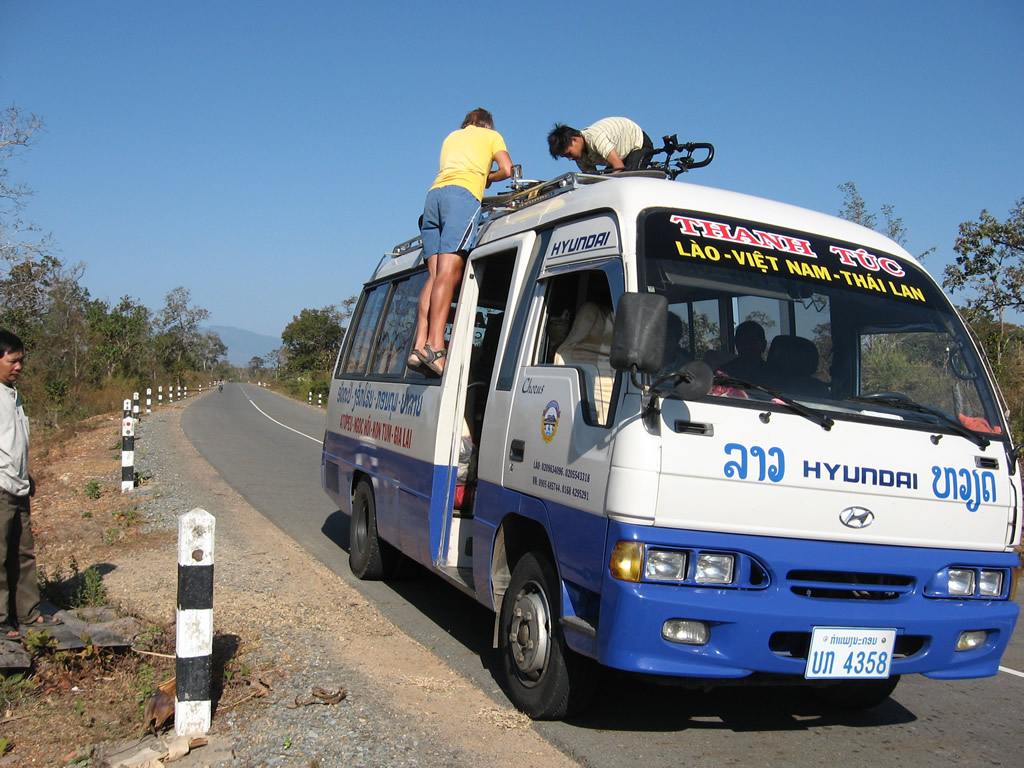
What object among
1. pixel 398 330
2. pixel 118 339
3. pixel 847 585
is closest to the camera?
pixel 847 585

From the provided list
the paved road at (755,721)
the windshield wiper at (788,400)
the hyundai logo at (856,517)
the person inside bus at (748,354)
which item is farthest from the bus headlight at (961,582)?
the person inside bus at (748,354)

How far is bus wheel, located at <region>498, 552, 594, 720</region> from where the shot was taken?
437 cm

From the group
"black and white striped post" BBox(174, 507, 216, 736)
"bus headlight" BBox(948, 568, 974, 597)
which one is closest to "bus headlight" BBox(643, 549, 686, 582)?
"bus headlight" BBox(948, 568, 974, 597)

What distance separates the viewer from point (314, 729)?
4289mm

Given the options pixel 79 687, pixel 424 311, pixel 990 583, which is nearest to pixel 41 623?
pixel 79 687

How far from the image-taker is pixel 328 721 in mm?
4395

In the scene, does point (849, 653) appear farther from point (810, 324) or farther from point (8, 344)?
point (8, 344)

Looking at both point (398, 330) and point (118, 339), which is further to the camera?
point (118, 339)

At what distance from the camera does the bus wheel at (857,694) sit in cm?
492

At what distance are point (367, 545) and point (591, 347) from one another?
3.71 meters

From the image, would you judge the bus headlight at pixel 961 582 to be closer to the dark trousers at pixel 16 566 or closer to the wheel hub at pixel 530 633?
the wheel hub at pixel 530 633

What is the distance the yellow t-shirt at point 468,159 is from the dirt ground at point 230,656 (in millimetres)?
3248

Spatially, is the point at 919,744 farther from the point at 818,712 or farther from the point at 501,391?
the point at 501,391

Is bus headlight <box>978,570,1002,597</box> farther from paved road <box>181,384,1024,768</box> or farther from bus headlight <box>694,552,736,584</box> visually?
bus headlight <box>694,552,736,584</box>
